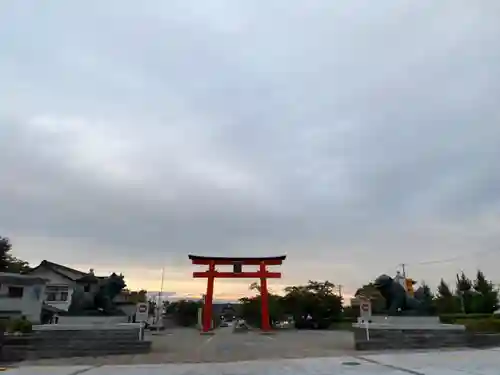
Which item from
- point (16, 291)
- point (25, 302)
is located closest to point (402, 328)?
point (25, 302)

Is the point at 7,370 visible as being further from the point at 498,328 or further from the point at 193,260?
the point at 193,260

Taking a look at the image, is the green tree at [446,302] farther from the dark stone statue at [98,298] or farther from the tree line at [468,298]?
the dark stone statue at [98,298]

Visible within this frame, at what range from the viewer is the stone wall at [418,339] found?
11938 millimetres

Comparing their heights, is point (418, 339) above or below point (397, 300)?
below

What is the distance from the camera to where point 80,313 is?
43.5ft

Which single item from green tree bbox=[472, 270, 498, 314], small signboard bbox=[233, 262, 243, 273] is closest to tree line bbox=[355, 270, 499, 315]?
green tree bbox=[472, 270, 498, 314]

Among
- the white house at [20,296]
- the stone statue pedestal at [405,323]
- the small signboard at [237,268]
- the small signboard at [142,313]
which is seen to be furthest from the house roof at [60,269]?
the stone statue pedestal at [405,323]

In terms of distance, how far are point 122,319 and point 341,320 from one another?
2531cm

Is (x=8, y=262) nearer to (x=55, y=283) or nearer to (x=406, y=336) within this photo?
(x=55, y=283)

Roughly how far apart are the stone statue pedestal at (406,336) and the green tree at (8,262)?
31.6 metres

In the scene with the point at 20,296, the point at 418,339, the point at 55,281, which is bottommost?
the point at 418,339

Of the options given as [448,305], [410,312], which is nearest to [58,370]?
[410,312]

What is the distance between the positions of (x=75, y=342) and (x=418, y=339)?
31.5ft

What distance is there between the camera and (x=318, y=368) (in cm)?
797
